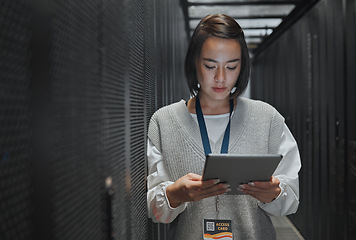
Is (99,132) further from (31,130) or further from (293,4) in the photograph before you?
(293,4)

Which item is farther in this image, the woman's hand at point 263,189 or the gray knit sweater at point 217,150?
the gray knit sweater at point 217,150

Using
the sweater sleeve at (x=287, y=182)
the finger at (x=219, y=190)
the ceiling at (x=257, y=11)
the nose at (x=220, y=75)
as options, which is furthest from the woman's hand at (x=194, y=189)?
the ceiling at (x=257, y=11)

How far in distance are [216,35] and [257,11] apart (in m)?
3.81

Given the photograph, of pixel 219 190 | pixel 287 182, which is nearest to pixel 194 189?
pixel 219 190

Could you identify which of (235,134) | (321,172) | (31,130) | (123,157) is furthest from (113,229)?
(321,172)

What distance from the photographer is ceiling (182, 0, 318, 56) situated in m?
4.36

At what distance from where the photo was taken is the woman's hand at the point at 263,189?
127 cm

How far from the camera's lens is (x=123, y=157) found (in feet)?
3.22

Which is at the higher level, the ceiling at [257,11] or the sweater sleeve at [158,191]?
the ceiling at [257,11]

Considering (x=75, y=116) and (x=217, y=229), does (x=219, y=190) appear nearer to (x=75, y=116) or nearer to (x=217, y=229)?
(x=217, y=229)

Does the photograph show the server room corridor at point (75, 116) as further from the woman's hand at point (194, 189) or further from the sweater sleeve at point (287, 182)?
the sweater sleeve at point (287, 182)

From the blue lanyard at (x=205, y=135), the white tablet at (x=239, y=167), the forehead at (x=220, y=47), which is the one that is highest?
the forehead at (x=220, y=47)

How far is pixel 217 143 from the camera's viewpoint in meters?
1.52

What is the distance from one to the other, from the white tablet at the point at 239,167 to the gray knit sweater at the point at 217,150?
0.83ft
